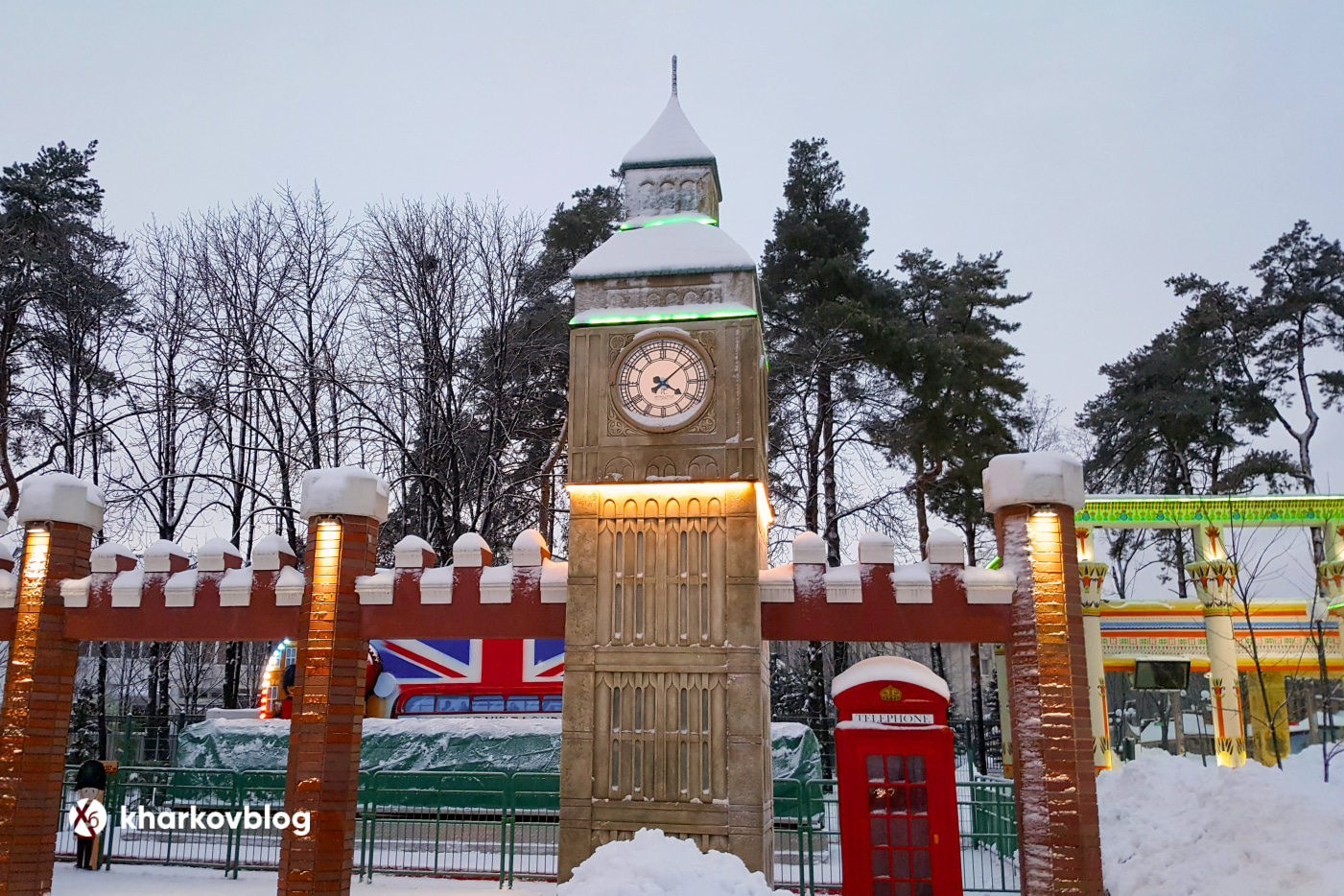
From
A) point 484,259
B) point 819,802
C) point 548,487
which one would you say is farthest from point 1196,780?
point 484,259

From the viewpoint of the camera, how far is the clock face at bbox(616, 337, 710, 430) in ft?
32.9

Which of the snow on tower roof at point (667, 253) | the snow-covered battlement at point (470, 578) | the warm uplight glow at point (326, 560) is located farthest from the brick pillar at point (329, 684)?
the snow on tower roof at point (667, 253)

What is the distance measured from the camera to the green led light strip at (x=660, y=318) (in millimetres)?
10109

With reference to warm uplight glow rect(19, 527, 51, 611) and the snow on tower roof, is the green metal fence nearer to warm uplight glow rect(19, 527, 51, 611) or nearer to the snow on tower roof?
warm uplight glow rect(19, 527, 51, 611)

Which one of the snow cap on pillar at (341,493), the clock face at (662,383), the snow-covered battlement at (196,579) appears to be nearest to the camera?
the clock face at (662,383)

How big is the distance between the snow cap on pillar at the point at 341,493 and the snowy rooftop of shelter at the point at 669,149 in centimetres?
475

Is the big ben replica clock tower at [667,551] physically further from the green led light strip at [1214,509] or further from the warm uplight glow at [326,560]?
the green led light strip at [1214,509]

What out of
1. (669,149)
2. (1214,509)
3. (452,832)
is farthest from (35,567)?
(1214,509)

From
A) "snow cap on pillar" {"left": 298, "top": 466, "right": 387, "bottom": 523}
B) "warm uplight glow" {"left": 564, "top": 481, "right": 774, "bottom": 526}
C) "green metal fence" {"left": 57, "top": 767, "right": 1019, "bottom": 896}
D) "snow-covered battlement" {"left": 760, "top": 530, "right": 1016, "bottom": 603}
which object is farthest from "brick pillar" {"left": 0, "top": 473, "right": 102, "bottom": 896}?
"snow-covered battlement" {"left": 760, "top": 530, "right": 1016, "bottom": 603}

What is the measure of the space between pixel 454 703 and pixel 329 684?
8461 mm

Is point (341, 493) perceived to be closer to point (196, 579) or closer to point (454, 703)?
point (196, 579)

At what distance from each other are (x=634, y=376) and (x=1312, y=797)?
9674mm

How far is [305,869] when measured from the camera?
9.59 m

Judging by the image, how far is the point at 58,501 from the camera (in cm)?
1133
